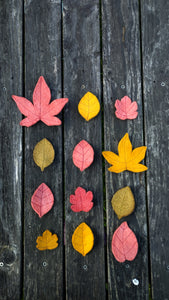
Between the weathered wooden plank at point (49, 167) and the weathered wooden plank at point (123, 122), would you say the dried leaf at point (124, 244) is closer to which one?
the weathered wooden plank at point (123, 122)

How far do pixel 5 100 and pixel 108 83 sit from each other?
51 centimetres

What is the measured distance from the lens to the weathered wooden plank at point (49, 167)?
138 cm

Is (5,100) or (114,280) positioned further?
(5,100)

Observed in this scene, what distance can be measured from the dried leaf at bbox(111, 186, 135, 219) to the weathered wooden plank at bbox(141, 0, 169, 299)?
9 cm

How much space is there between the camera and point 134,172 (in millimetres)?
1386

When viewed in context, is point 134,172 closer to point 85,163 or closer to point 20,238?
point 85,163

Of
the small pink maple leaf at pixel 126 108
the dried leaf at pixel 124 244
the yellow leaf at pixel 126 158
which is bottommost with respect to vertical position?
the dried leaf at pixel 124 244

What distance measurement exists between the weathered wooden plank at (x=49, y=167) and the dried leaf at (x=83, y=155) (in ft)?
0.27

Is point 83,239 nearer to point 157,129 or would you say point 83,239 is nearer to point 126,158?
point 126,158

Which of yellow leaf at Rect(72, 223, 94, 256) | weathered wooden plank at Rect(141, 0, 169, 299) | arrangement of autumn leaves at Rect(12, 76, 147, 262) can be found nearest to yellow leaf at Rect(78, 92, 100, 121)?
arrangement of autumn leaves at Rect(12, 76, 147, 262)

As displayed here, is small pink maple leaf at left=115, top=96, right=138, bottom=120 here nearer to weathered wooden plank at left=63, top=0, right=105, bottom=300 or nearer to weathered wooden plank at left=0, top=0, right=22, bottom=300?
weathered wooden plank at left=63, top=0, right=105, bottom=300

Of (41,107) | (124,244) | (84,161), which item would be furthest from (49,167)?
(124,244)

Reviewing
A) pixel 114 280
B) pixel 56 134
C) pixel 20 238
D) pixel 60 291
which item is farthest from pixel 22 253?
pixel 56 134

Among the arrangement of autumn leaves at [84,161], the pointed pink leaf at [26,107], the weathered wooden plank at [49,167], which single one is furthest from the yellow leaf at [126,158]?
the pointed pink leaf at [26,107]
